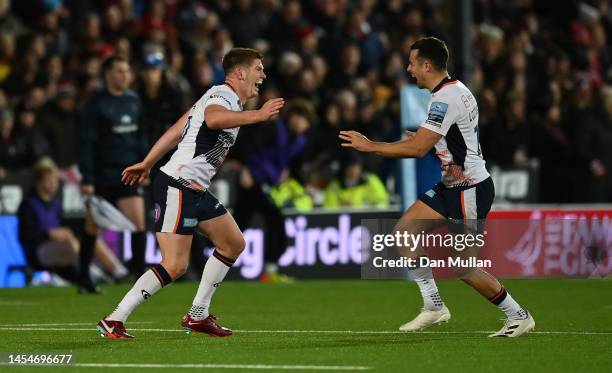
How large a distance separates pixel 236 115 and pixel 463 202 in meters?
1.81

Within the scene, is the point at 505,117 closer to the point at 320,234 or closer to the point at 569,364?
the point at 320,234

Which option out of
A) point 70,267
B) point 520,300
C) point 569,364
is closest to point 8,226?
point 70,267

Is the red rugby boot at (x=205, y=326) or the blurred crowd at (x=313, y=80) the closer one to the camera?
the red rugby boot at (x=205, y=326)

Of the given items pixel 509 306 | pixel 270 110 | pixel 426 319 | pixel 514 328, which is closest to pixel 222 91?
pixel 270 110

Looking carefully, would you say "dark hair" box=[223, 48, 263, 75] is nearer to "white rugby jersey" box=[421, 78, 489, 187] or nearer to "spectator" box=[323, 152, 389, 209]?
"white rugby jersey" box=[421, 78, 489, 187]

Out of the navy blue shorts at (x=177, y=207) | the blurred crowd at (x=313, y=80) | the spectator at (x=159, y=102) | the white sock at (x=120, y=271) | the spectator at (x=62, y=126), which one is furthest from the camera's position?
the blurred crowd at (x=313, y=80)

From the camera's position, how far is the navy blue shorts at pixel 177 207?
1073cm

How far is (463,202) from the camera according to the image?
11.0 metres

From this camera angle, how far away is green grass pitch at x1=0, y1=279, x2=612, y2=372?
917 centimetres

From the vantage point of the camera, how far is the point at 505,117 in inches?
888

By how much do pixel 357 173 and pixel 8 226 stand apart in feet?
17.0

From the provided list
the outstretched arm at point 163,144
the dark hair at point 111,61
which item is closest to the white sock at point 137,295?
the outstretched arm at point 163,144

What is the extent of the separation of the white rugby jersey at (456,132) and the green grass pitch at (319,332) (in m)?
1.18
